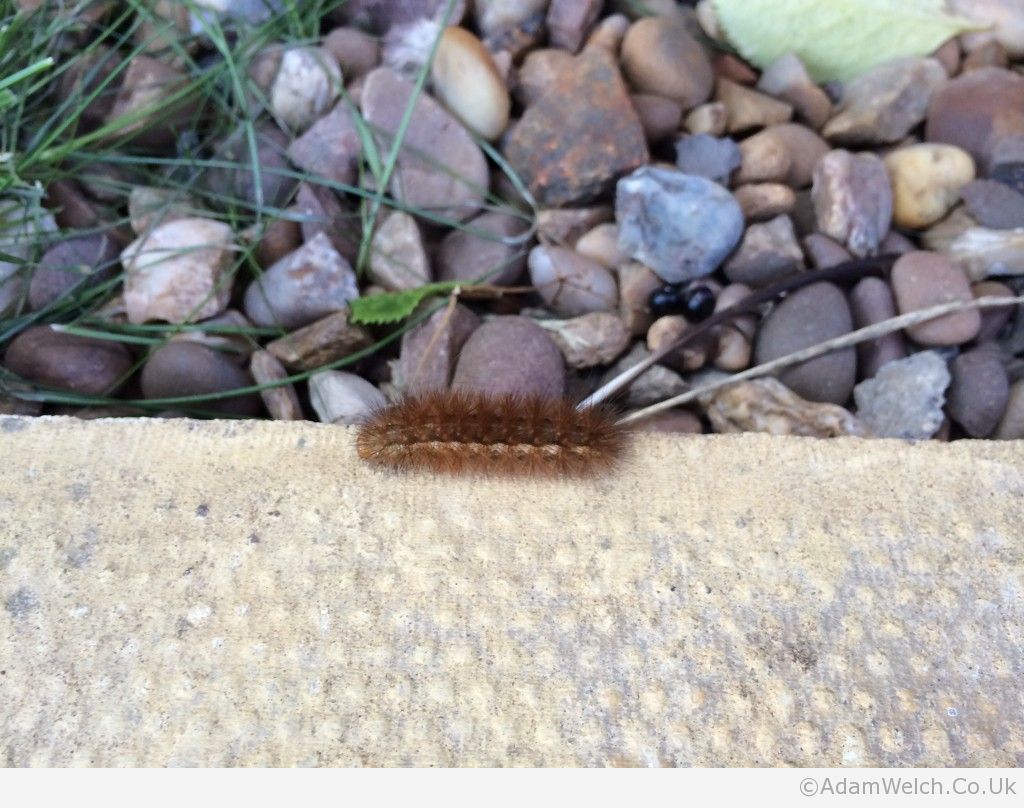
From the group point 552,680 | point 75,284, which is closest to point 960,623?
point 552,680

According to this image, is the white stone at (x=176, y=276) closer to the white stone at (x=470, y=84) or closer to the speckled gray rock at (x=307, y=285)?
the speckled gray rock at (x=307, y=285)

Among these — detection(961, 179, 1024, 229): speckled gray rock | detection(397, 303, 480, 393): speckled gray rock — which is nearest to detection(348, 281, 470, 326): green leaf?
detection(397, 303, 480, 393): speckled gray rock

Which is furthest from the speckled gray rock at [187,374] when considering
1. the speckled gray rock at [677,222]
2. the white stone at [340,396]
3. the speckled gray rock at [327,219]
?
the speckled gray rock at [677,222]

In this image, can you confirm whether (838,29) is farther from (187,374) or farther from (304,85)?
(187,374)

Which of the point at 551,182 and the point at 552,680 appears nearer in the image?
the point at 552,680

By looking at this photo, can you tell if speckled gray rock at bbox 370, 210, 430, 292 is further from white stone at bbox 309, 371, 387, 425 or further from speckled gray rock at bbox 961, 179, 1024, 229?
speckled gray rock at bbox 961, 179, 1024, 229
